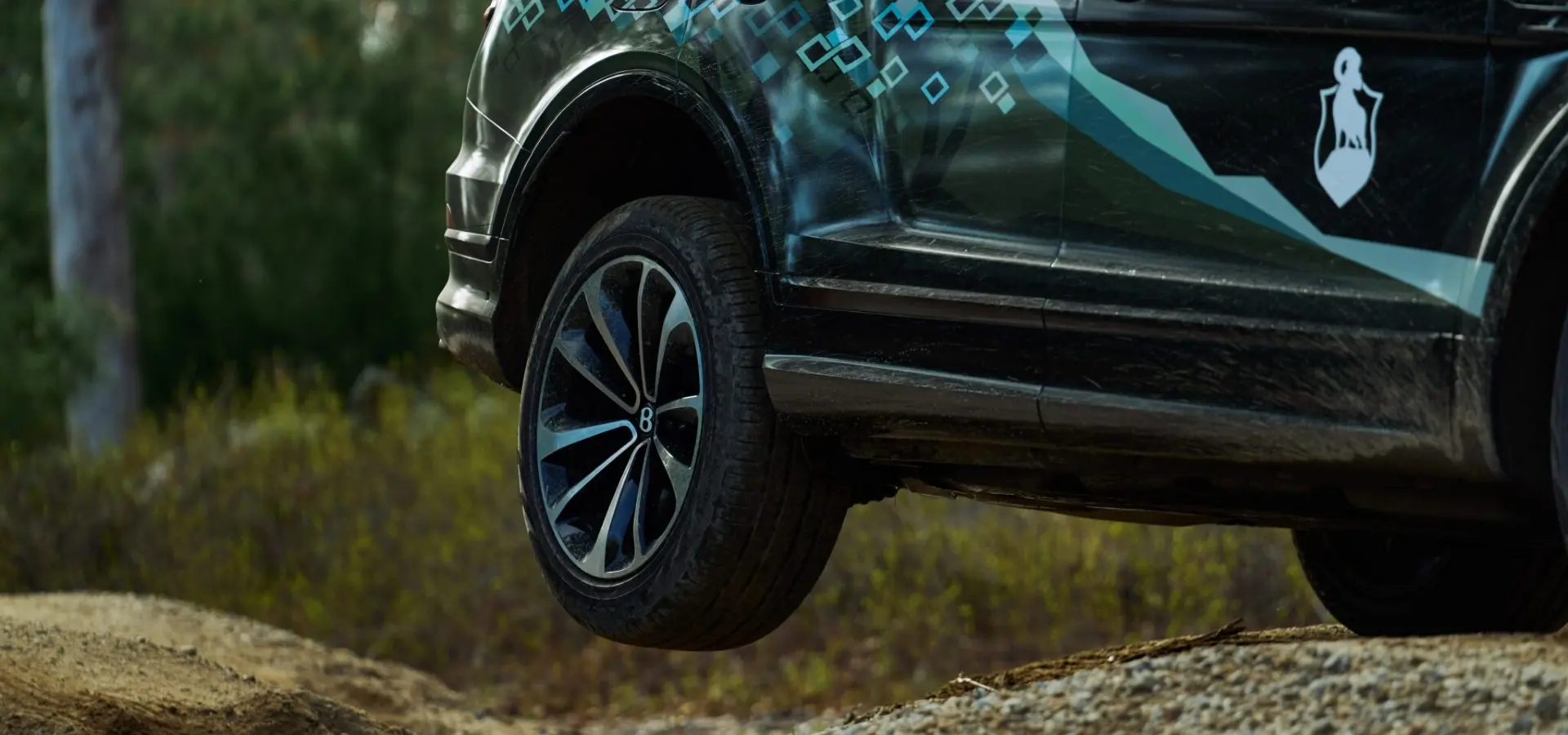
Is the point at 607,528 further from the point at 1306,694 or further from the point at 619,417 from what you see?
the point at 1306,694

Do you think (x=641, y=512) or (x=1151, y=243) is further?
(x=641, y=512)

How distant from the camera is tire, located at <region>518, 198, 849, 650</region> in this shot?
199 inches

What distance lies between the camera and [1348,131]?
13.1 feet

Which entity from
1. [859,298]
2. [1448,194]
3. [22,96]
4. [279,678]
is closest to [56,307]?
[22,96]

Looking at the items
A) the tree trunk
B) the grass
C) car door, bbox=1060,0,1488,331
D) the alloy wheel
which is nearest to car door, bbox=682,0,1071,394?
car door, bbox=1060,0,1488,331

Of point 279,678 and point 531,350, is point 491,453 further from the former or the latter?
point 531,350

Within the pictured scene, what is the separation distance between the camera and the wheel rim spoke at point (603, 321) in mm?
5359

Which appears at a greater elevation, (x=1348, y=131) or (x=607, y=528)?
(x=1348, y=131)

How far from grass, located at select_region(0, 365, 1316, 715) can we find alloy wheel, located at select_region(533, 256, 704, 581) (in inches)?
213

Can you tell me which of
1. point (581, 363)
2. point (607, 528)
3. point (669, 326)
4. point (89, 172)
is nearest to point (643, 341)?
point (669, 326)

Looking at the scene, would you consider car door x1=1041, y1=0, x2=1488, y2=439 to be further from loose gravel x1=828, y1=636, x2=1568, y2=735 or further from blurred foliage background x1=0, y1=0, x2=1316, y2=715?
blurred foliage background x1=0, y1=0, x2=1316, y2=715

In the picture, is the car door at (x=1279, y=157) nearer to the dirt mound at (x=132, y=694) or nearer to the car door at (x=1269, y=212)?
the car door at (x=1269, y=212)

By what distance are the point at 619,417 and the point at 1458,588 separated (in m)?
2.12

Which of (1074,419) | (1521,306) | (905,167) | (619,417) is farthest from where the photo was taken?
(619,417)
